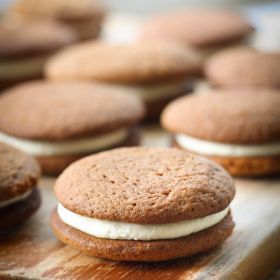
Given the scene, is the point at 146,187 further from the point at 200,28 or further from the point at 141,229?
the point at 200,28

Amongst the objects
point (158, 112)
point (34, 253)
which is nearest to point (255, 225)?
point (34, 253)

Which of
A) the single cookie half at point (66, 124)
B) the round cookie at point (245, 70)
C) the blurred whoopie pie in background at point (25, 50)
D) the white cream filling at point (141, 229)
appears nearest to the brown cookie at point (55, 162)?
the single cookie half at point (66, 124)

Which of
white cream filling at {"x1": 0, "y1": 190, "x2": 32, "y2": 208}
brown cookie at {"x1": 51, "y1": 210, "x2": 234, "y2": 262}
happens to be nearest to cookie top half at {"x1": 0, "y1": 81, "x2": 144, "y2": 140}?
white cream filling at {"x1": 0, "y1": 190, "x2": 32, "y2": 208}

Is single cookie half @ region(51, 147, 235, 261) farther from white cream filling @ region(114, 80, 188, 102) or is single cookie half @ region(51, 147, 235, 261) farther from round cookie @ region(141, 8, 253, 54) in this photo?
round cookie @ region(141, 8, 253, 54)

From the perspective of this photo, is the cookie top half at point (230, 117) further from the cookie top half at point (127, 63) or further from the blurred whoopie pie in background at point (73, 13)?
the blurred whoopie pie in background at point (73, 13)

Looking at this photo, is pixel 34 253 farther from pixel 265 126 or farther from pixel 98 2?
pixel 98 2

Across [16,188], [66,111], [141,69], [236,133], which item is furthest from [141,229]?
[141,69]
